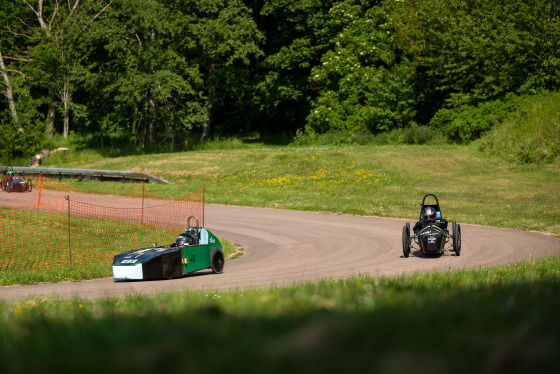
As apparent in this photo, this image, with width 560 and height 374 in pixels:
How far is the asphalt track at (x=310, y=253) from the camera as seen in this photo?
12.4 m

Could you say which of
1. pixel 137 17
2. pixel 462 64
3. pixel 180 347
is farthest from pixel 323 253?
pixel 137 17

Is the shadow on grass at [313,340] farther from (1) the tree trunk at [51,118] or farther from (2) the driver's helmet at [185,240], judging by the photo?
(1) the tree trunk at [51,118]

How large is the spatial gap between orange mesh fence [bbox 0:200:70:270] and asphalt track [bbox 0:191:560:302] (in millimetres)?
3276

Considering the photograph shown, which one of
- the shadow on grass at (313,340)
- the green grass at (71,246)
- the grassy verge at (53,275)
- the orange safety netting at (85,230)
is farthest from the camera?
the orange safety netting at (85,230)

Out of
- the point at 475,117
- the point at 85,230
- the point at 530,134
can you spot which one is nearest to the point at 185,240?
the point at 85,230

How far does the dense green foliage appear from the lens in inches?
1769

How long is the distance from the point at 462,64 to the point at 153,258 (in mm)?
38612

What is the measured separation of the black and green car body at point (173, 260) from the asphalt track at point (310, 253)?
22 centimetres

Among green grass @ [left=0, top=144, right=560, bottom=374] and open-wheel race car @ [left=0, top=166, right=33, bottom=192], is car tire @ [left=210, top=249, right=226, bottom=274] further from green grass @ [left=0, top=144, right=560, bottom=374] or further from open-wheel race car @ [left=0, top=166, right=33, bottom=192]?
open-wheel race car @ [left=0, top=166, right=33, bottom=192]

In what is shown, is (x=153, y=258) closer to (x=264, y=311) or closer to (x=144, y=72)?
(x=264, y=311)

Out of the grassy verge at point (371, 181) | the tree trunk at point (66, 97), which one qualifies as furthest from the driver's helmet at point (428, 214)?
the tree trunk at point (66, 97)

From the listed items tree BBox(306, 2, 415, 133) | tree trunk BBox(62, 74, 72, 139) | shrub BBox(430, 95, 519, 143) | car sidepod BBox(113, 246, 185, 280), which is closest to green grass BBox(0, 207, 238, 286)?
car sidepod BBox(113, 246, 185, 280)

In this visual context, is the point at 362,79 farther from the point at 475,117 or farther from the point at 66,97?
the point at 66,97

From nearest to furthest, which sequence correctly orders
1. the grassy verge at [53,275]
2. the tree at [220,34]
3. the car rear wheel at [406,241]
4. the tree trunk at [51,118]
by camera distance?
the grassy verge at [53,275], the car rear wheel at [406,241], the tree at [220,34], the tree trunk at [51,118]
